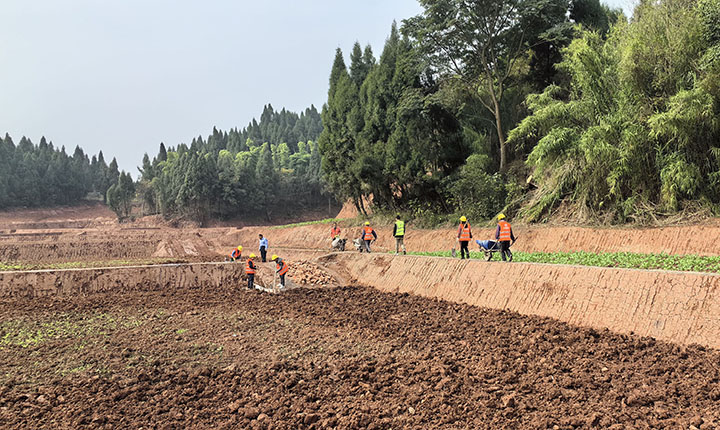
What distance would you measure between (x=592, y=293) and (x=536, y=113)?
37.9 feet

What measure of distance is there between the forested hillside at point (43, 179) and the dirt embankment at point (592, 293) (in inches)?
3569

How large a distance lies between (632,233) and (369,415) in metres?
13.7

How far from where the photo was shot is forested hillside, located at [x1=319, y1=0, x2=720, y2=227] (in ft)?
48.8

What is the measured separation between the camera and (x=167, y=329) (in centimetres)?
996

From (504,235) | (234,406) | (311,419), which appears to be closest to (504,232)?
(504,235)

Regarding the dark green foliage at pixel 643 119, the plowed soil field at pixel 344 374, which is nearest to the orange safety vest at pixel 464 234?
the plowed soil field at pixel 344 374

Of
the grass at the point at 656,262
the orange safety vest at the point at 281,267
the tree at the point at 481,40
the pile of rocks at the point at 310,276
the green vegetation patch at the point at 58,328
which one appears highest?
the tree at the point at 481,40

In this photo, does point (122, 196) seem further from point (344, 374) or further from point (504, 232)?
point (344, 374)

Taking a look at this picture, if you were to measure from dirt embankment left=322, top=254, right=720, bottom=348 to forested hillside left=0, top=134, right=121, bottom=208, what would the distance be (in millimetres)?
90647

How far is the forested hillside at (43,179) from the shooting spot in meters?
82.2

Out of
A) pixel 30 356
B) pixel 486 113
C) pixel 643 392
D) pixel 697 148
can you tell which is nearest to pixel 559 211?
pixel 697 148

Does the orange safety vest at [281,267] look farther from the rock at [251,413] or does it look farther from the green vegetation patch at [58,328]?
the rock at [251,413]

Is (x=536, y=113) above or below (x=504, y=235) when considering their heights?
above

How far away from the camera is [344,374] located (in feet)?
23.5
